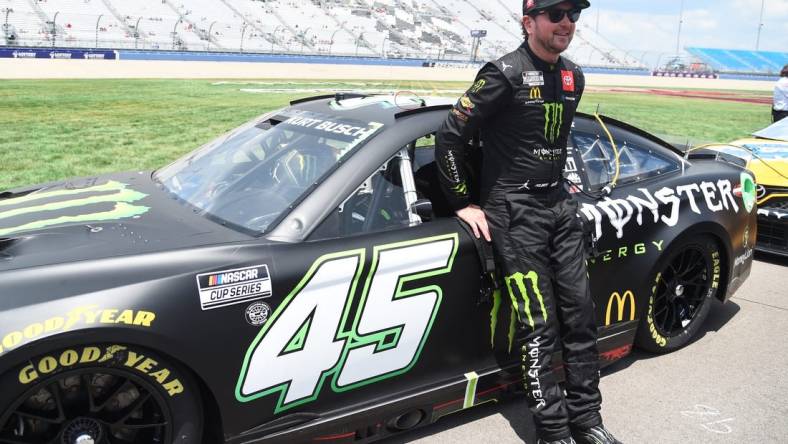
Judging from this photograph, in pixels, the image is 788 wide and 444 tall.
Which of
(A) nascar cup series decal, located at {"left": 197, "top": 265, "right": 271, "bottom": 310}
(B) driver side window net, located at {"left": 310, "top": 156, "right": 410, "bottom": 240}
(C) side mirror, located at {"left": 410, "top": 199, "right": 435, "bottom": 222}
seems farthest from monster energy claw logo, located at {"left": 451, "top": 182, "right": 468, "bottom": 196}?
(A) nascar cup series decal, located at {"left": 197, "top": 265, "right": 271, "bottom": 310}

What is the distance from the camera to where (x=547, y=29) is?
8.59ft

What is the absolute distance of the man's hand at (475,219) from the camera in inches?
108

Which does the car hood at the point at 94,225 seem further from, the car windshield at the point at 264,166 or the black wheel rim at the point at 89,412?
the black wheel rim at the point at 89,412

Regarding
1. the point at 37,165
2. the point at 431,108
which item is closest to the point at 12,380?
the point at 431,108

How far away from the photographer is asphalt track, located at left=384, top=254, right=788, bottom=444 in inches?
118

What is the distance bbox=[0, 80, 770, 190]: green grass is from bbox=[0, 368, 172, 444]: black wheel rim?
2.40m

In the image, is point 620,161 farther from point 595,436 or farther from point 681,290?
point 595,436

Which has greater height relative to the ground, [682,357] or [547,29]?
[547,29]

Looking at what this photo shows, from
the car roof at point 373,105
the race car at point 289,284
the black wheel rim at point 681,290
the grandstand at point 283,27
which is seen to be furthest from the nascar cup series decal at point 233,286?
the grandstand at point 283,27

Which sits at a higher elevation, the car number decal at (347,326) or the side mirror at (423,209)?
the side mirror at (423,209)

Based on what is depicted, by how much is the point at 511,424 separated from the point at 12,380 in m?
2.11

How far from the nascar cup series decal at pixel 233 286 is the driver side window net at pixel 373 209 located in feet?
0.91

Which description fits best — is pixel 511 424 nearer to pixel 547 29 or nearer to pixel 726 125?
pixel 547 29

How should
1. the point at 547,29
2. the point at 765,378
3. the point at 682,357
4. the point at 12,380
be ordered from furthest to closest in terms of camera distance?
the point at 682,357 < the point at 765,378 < the point at 547,29 < the point at 12,380
